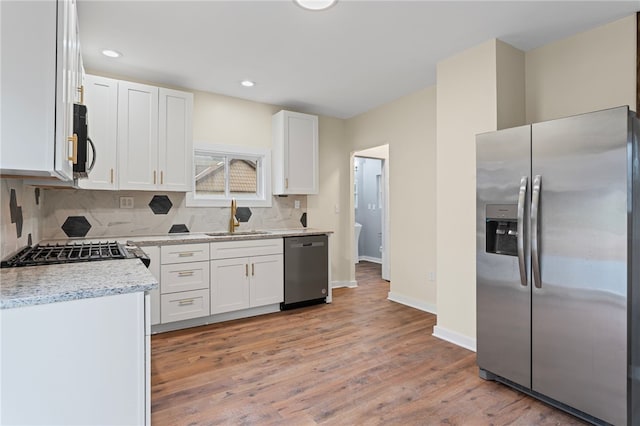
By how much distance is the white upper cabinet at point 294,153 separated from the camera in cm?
433

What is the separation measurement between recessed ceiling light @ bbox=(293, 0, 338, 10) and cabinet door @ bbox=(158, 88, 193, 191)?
187 centimetres

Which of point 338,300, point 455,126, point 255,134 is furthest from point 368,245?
point 455,126

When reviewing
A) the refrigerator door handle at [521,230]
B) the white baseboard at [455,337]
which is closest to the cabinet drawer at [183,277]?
the white baseboard at [455,337]

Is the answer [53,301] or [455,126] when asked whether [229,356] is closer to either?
[53,301]

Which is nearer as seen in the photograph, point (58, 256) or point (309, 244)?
point (58, 256)

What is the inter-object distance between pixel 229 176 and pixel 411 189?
2.21 m

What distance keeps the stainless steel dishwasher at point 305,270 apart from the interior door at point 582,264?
2.42m

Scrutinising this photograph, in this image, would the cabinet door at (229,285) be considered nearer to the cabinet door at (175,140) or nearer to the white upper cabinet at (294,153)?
the cabinet door at (175,140)

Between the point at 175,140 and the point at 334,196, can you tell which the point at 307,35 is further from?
the point at 334,196

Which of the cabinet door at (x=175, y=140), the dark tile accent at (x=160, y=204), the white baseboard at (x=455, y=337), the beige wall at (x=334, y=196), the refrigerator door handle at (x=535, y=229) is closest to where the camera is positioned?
the refrigerator door handle at (x=535, y=229)

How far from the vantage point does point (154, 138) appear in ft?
11.3

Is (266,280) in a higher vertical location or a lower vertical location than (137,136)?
lower

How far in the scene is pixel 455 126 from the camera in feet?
9.90

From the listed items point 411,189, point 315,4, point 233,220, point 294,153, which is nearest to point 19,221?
point 233,220
